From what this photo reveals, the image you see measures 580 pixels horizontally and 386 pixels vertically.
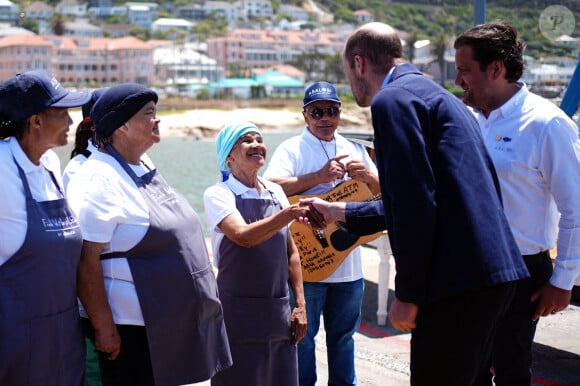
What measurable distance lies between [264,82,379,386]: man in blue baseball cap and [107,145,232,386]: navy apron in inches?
50.1

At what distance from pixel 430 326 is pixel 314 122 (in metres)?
2.37

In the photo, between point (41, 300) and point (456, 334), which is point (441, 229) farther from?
point (41, 300)

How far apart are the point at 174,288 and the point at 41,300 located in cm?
56

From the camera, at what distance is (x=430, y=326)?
2943 mm

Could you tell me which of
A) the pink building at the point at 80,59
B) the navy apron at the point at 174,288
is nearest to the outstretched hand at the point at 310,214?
the navy apron at the point at 174,288

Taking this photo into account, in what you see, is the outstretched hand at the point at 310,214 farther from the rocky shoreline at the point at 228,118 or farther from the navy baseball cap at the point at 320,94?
the rocky shoreline at the point at 228,118

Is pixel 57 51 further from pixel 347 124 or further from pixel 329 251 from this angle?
pixel 329 251

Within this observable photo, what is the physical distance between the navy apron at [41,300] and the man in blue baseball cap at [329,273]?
6.01ft

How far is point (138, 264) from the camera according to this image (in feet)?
11.1

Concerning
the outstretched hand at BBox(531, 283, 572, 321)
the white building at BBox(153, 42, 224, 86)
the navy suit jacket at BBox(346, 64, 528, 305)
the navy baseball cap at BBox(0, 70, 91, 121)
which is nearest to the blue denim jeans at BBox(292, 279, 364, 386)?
the outstretched hand at BBox(531, 283, 572, 321)

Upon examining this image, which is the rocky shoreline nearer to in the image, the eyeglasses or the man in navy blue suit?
the eyeglasses

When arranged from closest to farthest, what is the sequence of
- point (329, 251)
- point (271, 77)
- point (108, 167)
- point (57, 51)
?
point (108, 167), point (329, 251), point (271, 77), point (57, 51)

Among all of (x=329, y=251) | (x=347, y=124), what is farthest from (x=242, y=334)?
(x=347, y=124)

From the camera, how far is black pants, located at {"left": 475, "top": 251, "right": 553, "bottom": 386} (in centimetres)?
366
